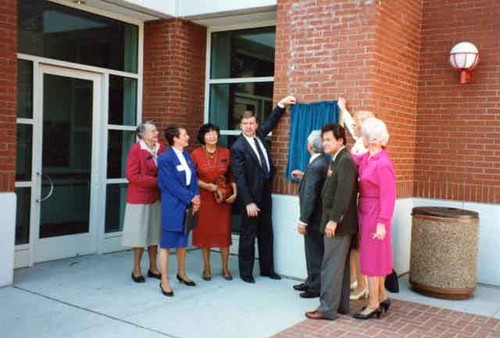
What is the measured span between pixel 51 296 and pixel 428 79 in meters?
5.31

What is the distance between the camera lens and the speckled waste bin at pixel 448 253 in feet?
20.2

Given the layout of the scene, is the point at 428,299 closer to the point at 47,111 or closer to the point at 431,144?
the point at 431,144

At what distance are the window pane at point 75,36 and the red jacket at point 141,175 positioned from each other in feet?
6.67

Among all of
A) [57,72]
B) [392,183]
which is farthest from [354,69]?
[57,72]

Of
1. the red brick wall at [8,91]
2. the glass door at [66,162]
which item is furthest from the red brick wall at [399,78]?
the red brick wall at [8,91]

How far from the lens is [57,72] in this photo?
7.36m

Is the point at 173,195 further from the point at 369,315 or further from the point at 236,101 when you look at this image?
the point at 236,101

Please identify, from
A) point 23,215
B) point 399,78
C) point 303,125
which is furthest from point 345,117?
point 23,215

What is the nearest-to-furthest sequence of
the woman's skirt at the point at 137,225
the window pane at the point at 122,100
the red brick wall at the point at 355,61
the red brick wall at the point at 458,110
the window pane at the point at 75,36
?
the woman's skirt at the point at 137,225, the red brick wall at the point at 355,61, the red brick wall at the point at 458,110, the window pane at the point at 75,36, the window pane at the point at 122,100

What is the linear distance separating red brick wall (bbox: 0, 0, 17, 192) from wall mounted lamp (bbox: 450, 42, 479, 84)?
5131 millimetres

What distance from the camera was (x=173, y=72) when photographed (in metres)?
8.29

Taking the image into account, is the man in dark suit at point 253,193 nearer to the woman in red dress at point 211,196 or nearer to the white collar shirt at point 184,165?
the woman in red dress at point 211,196

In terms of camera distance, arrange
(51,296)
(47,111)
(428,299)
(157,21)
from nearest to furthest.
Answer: (51,296) < (428,299) < (47,111) < (157,21)

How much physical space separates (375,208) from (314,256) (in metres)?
1.16
